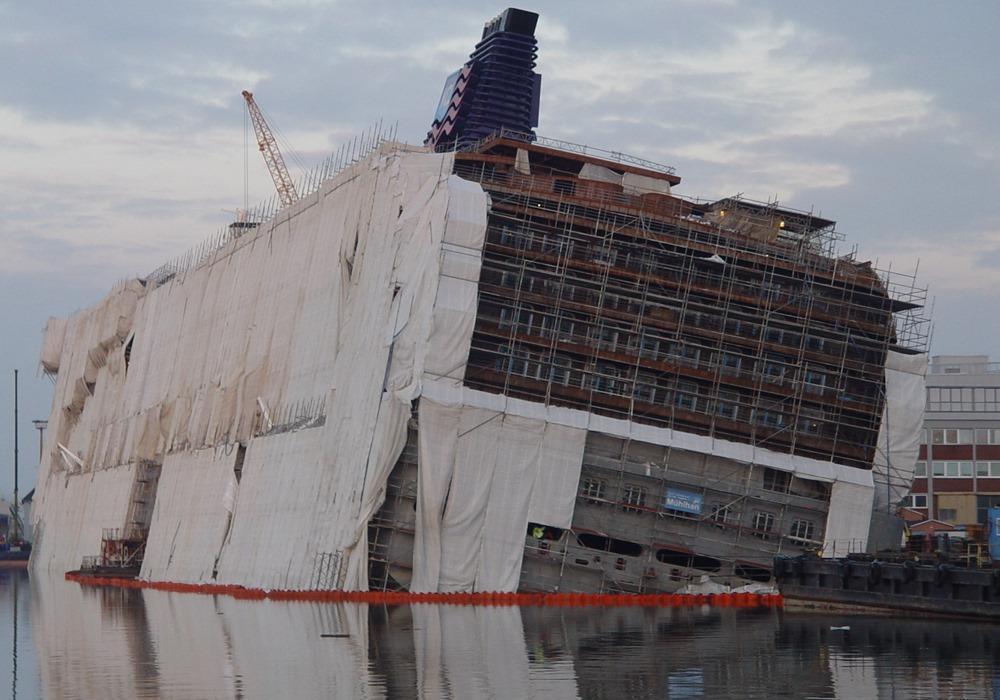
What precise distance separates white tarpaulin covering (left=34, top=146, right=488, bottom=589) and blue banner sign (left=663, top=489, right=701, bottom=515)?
11.9m

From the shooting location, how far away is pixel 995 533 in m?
56.5

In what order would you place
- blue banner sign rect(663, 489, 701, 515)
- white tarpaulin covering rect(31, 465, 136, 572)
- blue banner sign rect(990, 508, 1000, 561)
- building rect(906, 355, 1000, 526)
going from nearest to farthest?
blue banner sign rect(990, 508, 1000, 561)
blue banner sign rect(663, 489, 701, 515)
white tarpaulin covering rect(31, 465, 136, 572)
building rect(906, 355, 1000, 526)

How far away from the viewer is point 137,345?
133125mm

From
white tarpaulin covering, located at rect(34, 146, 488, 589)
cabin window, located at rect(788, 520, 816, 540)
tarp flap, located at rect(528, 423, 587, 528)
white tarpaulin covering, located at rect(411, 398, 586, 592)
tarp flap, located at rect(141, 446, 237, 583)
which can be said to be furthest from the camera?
tarp flap, located at rect(141, 446, 237, 583)

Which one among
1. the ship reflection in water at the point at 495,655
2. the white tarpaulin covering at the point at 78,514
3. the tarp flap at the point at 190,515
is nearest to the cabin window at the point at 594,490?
the ship reflection in water at the point at 495,655

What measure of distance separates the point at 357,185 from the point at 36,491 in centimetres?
9297

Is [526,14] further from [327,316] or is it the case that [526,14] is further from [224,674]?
[224,674]

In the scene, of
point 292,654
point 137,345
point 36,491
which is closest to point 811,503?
point 292,654

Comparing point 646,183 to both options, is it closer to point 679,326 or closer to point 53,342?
point 679,326

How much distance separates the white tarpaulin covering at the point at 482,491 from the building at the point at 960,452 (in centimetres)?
6413

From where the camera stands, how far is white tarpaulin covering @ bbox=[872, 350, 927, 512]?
251 ft

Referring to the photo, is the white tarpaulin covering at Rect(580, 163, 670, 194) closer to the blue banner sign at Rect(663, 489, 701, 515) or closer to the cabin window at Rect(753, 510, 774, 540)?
the blue banner sign at Rect(663, 489, 701, 515)

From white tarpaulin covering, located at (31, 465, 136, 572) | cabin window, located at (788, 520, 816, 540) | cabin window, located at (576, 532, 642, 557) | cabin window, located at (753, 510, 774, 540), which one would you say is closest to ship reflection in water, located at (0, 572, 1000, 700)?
cabin window, located at (576, 532, 642, 557)

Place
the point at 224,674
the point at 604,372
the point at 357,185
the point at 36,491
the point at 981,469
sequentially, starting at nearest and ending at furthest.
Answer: the point at 224,674 → the point at 604,372 → the point at 357,185 → the point at 981,469 → the point at 36,491
